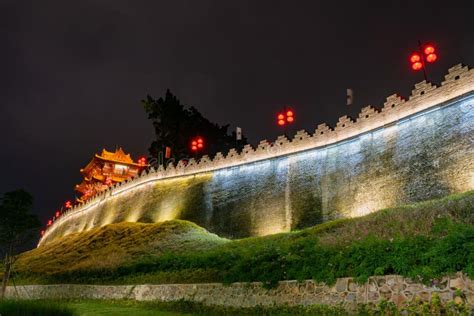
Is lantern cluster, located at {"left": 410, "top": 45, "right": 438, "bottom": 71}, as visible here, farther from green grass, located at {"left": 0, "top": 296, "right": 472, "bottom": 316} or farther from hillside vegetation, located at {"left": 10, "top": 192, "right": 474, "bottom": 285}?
green grass, located at {"left": 0, "top": 296, "right": 472, "bottom": 316}

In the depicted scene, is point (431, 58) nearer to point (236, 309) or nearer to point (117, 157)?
point (236, 309)

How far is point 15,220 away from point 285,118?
56.2 feet

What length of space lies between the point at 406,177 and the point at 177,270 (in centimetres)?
1058

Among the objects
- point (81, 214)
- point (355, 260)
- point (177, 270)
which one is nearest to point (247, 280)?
point (355, 260)

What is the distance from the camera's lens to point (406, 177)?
17.8 m

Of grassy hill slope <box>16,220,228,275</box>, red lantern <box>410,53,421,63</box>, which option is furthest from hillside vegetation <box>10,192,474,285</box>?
red lantern <box>410,53,421,63</box>

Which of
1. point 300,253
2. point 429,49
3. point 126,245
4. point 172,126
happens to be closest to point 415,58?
point 429,49

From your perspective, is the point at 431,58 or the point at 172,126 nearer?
the point at 431,58

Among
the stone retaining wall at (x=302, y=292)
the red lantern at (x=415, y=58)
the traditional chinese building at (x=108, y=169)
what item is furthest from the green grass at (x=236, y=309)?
the traditional chinese building at (x=108, y=169)

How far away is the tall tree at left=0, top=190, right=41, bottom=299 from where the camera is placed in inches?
761

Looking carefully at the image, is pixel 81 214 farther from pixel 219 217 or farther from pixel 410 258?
pixel 410 258

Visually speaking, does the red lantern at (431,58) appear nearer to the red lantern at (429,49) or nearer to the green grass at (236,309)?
the red lantern at (429,49)

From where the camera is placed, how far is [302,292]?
9.02 meters

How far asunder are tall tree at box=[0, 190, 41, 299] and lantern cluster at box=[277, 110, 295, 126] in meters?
15.9
